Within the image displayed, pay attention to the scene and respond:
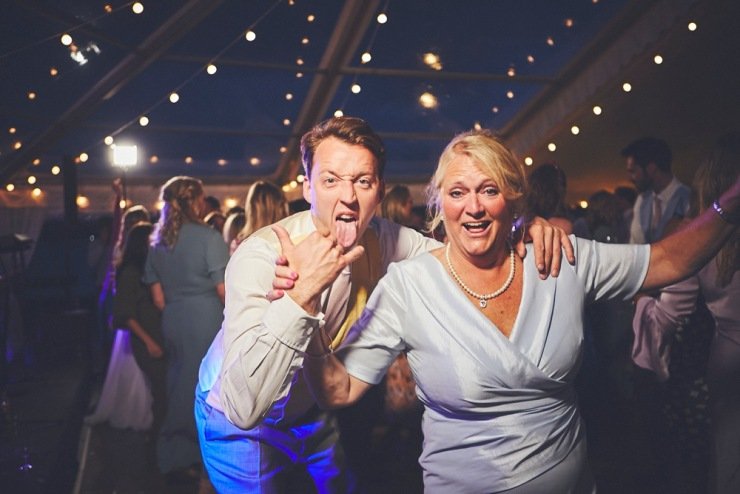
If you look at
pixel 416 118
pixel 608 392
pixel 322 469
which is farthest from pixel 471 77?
pixel 322 469

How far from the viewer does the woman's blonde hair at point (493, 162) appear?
59.9 inches

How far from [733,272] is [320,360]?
159 centimetres

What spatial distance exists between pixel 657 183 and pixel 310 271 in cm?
361

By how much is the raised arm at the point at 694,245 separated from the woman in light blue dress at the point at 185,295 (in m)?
2.66

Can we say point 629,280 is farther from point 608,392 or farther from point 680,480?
point 608,392

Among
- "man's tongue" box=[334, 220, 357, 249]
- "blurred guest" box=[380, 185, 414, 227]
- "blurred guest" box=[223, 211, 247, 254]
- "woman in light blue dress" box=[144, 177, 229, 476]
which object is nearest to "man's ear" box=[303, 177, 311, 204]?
"man's tongue" box=[334, 220, 357, 249]

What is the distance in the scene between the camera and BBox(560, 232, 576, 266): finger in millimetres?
1555

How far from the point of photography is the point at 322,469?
1986 mm

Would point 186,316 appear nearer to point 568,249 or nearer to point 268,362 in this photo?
point 268,362

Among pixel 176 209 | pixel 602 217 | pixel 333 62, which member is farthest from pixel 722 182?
pixel 333 62

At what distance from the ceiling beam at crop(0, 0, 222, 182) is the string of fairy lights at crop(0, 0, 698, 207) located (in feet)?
0.71

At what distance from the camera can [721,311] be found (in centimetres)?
224

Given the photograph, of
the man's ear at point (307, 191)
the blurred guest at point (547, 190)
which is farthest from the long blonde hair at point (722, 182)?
the man's ear at point (307, 191)

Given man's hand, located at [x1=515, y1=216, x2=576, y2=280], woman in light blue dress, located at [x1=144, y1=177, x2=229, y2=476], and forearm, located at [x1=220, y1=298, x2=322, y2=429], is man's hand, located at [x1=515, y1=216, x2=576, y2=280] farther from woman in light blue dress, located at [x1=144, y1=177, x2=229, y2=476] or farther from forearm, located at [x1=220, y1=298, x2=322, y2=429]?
woman in light blue dress, located at [x1=144, y1=177, x2=229, y2=476]
